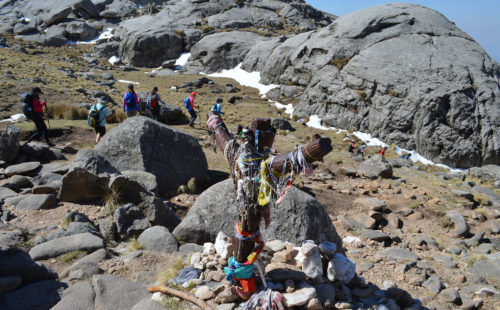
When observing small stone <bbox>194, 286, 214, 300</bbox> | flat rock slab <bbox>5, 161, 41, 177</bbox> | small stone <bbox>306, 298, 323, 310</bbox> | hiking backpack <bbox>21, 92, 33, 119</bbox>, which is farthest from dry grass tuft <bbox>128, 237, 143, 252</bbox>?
hiking backpack <bbox>21, 92, 33, 119</bbox>

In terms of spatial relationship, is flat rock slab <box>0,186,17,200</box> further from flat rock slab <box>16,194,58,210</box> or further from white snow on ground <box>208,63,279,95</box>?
white snow on ground <box>208,63,279,95</box>

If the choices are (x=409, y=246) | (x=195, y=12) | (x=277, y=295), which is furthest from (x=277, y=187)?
(x=195, y=12)

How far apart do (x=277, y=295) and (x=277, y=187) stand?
133cm

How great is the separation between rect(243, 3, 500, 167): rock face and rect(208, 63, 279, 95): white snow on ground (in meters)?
5.25

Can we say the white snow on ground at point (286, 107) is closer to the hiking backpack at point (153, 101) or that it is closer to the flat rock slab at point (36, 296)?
the hiking backpack at point (153, 101)

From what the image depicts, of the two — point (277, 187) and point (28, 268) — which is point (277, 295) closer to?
point (277, 187)

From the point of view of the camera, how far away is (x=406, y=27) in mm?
28297

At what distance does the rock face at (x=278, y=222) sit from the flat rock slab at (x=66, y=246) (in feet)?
4.71

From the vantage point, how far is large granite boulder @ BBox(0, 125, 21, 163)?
905cm

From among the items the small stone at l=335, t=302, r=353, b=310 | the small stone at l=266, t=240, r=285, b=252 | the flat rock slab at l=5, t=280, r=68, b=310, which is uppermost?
the small stone at l=266, t=240, r=285, b=252

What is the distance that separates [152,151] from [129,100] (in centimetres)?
545

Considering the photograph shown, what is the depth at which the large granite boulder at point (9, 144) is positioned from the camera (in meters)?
9.05

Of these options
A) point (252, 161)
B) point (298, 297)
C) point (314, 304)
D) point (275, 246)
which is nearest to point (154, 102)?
point (275, 246)

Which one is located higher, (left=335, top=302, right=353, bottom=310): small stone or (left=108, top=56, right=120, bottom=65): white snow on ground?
(left=108, top=56, right=120, bottom=65): white snow on ground
